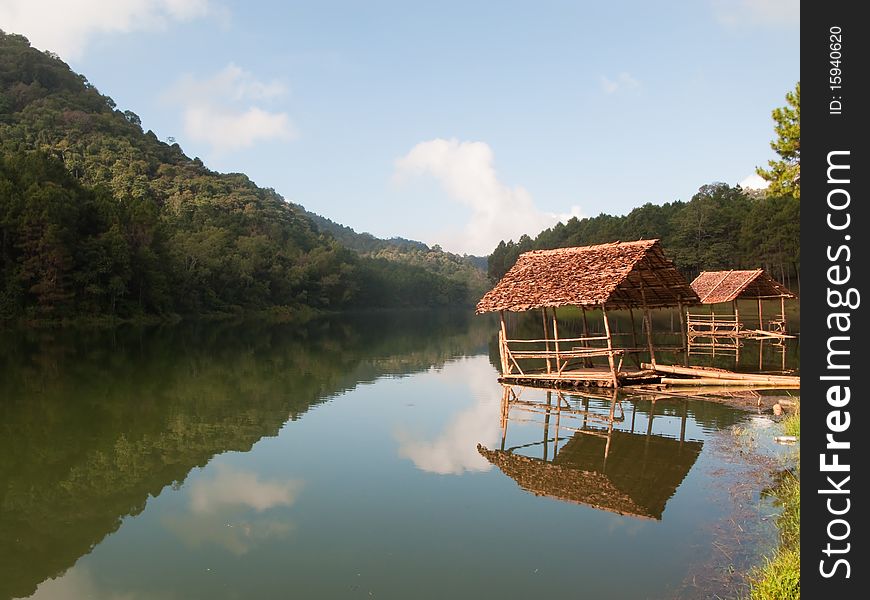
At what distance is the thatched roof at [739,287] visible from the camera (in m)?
26.6

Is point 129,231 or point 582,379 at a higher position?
point 129,231

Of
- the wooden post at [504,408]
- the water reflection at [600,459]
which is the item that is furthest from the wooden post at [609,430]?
the wooden post at [504,408]

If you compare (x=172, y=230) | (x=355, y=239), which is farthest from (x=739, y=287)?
A: (x=355, y=239)

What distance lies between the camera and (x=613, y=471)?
9.12m

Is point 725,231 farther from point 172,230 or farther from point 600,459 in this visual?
point 600,459

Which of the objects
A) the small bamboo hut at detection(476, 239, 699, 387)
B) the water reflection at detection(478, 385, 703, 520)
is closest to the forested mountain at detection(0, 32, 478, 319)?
the small bamboo hut at detection(476, 239, 699, 387)

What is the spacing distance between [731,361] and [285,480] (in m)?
19.1

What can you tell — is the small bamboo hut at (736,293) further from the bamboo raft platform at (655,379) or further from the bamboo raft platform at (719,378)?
the bamboo raft platform at (655,379)

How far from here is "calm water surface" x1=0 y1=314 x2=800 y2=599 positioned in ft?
19.4

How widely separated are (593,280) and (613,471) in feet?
23.5

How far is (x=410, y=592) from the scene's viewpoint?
18.3 feet

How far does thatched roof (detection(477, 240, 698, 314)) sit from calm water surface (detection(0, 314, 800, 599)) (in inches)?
94.8

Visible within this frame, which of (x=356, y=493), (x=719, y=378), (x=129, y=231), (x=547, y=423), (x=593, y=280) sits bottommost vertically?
(x=356, y=493)
